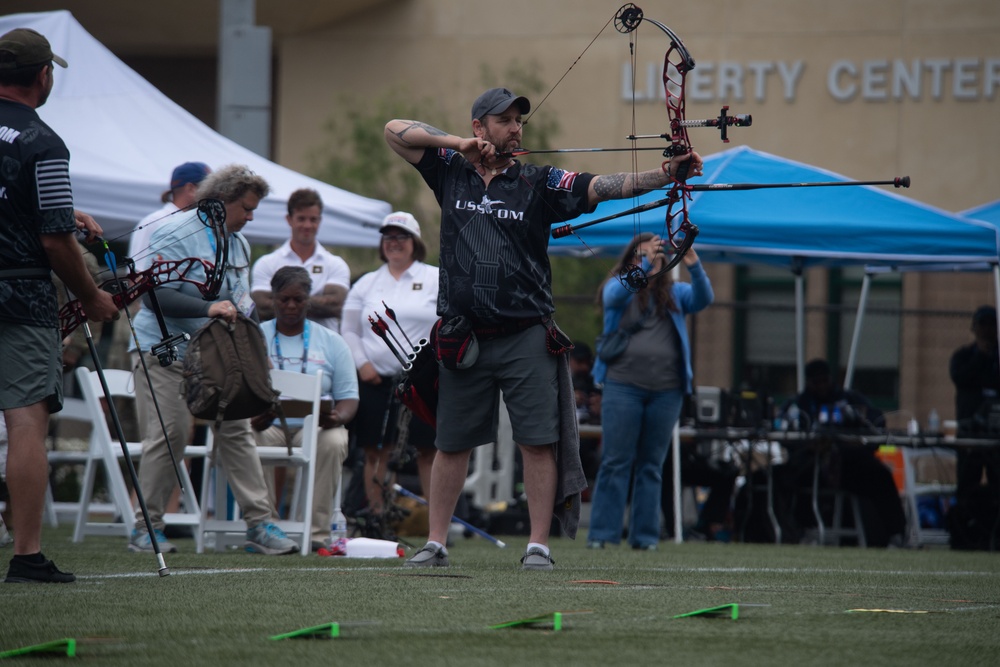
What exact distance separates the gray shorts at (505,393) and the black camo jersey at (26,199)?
177 centimetres

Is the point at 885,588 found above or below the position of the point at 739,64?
below

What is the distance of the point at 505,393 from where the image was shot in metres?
6.02

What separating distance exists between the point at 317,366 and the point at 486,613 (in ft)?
12.2

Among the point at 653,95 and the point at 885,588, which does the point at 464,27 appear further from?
the point at 885,588

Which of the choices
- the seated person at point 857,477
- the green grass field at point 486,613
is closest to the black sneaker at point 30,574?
the green grass field at point 486,613

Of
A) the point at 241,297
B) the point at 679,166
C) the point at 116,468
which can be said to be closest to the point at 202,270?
the point at 241,297

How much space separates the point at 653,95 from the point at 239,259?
1204cm

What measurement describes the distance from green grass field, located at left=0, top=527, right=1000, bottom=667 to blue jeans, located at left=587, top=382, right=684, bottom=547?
6.55 ft

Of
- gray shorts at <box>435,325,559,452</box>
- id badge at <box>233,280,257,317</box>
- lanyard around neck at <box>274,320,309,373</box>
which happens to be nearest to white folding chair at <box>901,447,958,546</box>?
lanyard around neck at <box>274,320,309,373</box>

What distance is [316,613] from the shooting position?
4.28 metres

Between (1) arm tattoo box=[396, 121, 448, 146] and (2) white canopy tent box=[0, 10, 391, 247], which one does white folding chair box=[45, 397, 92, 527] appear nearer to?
(2) white canopy tent box=[0, 10, 391, 247]

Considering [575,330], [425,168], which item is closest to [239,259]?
[425,168]

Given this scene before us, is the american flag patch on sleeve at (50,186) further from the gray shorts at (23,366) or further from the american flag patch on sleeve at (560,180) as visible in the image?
the american flag patch on sleeve at (560,180)

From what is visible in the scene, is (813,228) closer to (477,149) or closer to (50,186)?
(477,149)
